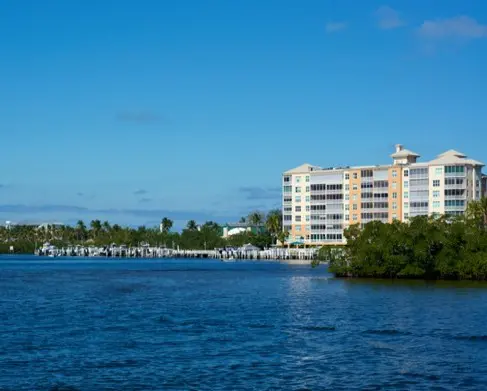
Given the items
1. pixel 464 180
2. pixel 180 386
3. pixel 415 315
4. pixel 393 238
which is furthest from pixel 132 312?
pixel 464 180

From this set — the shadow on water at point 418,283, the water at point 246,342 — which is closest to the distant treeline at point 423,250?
the shadow on water at point 418,283

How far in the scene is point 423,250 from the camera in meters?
104

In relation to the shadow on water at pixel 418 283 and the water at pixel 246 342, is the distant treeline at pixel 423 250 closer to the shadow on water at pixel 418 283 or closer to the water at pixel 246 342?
the shadow on water at pixel 418 283

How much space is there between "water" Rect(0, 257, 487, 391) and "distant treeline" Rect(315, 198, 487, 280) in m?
20.4

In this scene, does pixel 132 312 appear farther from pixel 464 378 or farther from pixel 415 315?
pixel 464 378

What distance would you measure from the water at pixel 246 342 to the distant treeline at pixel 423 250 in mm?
20416

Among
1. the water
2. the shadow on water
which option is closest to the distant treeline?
the shadow on water

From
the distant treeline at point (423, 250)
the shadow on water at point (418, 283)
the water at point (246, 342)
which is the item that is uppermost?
the distant treeline at point (423, 250)

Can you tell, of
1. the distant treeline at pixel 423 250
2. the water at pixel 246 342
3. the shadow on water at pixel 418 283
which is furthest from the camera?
the distant treeline at pixel 423 250

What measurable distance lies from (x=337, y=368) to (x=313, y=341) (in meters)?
9.17

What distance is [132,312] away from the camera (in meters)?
67.2

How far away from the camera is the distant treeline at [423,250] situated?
10425 cm

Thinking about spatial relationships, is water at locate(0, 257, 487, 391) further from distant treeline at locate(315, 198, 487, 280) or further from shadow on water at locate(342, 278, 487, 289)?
distant treeline at locate(315, 198, 487, 280)

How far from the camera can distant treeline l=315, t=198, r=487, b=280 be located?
10425cm
